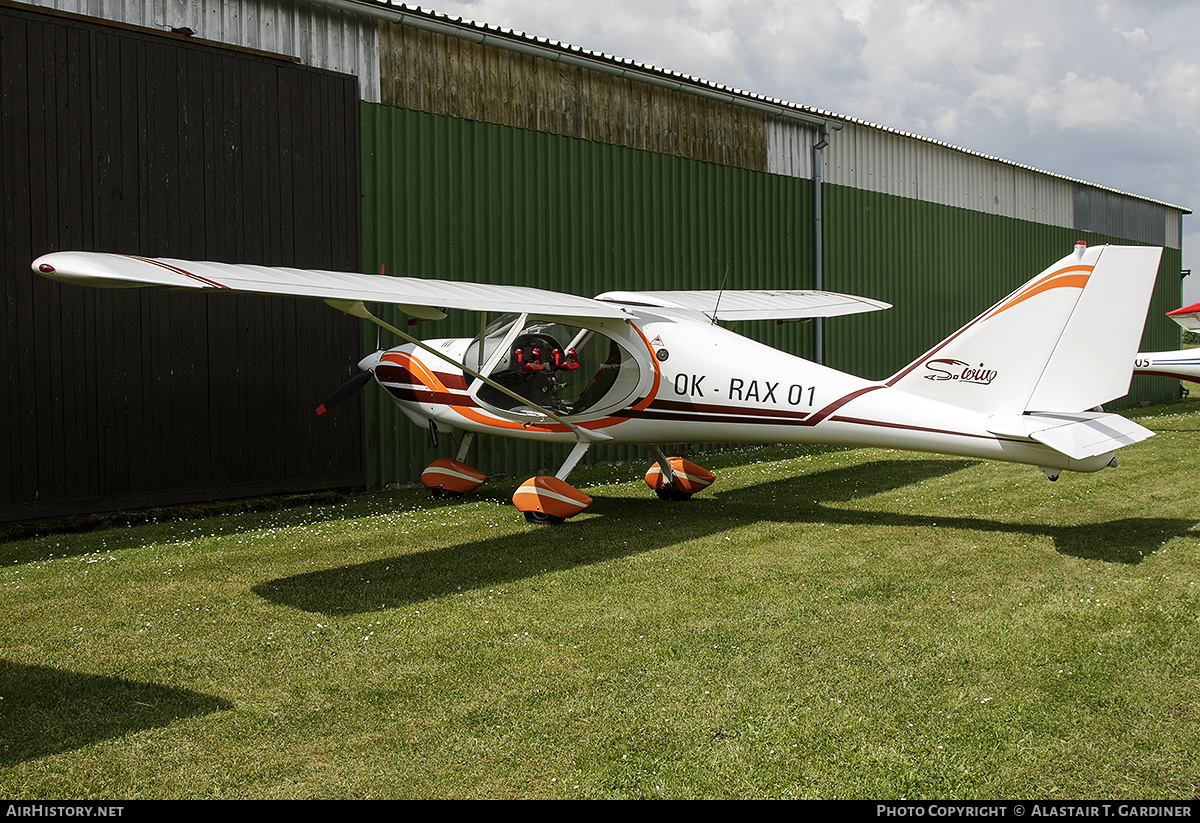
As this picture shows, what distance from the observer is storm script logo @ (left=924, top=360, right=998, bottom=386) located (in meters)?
6.94

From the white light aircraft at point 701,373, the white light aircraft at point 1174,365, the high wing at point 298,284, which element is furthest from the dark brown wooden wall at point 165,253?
the white light aircraft at point 1174,365

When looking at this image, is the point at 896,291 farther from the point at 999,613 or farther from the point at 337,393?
the point at 999,613

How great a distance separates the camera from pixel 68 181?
873cm

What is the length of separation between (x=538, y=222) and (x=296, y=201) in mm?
3342

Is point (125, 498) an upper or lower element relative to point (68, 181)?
lower

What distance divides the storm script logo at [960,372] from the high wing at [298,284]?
2768mm

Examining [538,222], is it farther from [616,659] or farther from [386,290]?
[616,659]

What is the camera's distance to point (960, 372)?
280 inches

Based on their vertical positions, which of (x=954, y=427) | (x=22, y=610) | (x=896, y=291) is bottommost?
(x=22, y=610)

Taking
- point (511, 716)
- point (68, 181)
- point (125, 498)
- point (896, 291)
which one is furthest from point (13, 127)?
point (896, 291)

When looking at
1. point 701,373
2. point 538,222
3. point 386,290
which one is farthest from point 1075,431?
point 538,222
